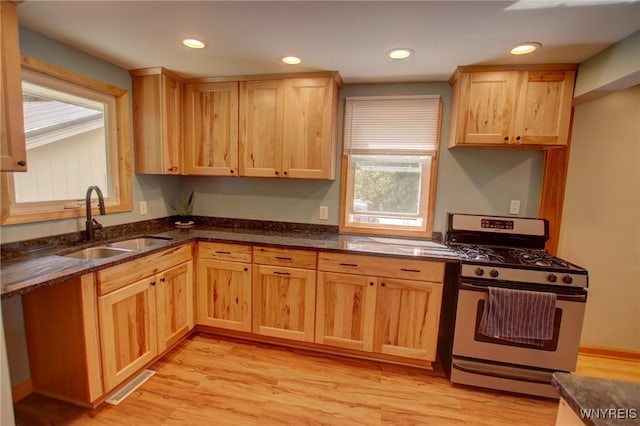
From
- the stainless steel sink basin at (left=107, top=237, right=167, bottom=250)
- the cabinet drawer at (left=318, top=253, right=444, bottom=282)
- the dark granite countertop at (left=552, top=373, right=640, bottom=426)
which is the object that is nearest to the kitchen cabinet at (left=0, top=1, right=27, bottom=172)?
the stainless steel sink basin at (left=107, top=237, right=167, bottom=250)

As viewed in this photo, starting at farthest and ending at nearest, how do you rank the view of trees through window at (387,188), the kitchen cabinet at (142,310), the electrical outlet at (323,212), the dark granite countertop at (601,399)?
the electrical outlet at (323,212) → the view of trees through window at (387,188) → the kitchen cabinet at (142,310) → the dark granite countertop at (601,399)

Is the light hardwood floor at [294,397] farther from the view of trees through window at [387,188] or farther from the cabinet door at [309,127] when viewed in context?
the cabinet door at [309,127]

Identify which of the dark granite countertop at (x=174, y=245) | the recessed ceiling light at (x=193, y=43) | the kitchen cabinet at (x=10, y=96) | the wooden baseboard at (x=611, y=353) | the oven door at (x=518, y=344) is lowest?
the wooden baseboard at (x=611, y=353)

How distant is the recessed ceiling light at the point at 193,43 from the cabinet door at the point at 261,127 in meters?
0.59

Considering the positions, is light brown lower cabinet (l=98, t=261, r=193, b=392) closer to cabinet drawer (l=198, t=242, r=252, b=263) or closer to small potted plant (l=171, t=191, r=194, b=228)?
cabinet drawer (l=198, t=242, r=252, b=263)

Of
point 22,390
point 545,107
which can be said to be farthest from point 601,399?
point 22,390

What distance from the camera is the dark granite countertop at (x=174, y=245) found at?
4.59 feet

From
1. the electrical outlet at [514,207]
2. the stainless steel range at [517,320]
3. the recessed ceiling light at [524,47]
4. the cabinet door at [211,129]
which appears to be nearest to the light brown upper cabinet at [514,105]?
the recessed ceiling light at [524,47]

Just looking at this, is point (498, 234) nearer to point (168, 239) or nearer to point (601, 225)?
point (601, 225)

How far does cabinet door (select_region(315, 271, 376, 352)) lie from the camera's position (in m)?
2.18

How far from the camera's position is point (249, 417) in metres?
1.71

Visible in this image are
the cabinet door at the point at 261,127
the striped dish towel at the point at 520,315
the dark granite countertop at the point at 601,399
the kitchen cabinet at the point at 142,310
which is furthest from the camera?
the cabinet door at the point at 261,127

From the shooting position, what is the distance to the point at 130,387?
1886 mm

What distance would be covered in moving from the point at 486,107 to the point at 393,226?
46.7 inches
